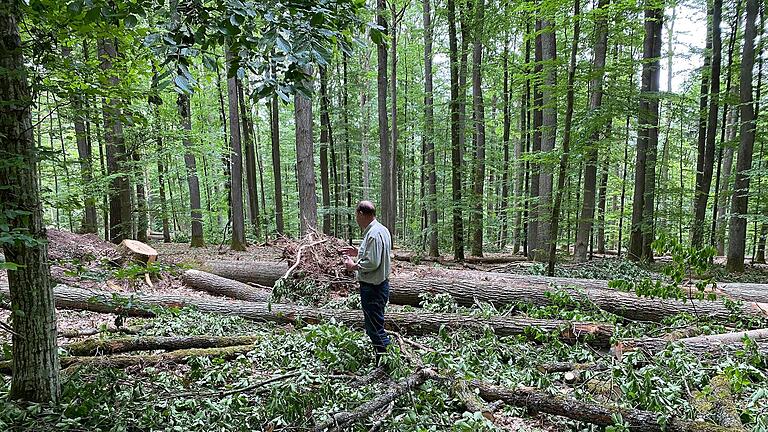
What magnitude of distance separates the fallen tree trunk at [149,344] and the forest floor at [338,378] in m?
0.24

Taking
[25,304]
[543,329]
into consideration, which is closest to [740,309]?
[543,329]

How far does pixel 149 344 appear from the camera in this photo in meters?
4.70

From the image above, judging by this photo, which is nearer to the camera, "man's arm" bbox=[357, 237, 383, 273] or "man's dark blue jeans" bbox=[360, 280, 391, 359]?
"man's arm" bbox=[357, 237, 383, 273]

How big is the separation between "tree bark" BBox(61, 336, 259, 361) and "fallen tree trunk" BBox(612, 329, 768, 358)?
4436 mm

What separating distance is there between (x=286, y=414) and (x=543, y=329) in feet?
11.4

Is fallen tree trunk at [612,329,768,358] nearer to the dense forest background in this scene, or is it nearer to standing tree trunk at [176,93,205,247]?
the dense forest background

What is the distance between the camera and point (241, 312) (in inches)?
243

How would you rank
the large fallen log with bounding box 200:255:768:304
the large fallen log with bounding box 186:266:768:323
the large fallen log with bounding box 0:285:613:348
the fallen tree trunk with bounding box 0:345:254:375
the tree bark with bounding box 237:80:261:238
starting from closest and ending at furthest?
1. the fallen tree trunk with bounding box 0:345:254:375
2. the large fallen log with bounding box 0:285:613:348
3. the large fallen log with bounding box 186:266:768:323
4. the large fallen log with bounding box 200:255:768:304
5. the tree bark with bounding box 237:80:261:238

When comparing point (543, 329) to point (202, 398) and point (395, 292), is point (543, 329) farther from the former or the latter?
point (202, 398)

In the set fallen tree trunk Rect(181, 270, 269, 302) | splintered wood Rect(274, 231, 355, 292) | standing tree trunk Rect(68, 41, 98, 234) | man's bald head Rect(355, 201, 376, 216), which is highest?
standing tree trunk Rect(68, 41, 98, 234)

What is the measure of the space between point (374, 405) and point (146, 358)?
2.68 meters

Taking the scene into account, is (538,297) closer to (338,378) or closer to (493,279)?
(493,279)

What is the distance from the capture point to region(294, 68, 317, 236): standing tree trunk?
9438 millimetres

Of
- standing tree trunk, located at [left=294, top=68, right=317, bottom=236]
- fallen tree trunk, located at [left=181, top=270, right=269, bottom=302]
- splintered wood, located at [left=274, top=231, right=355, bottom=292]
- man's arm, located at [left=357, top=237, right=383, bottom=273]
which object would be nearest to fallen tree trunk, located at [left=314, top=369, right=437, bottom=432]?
man's arm, located at [left=357, top=237, right=383, bottom=273]
